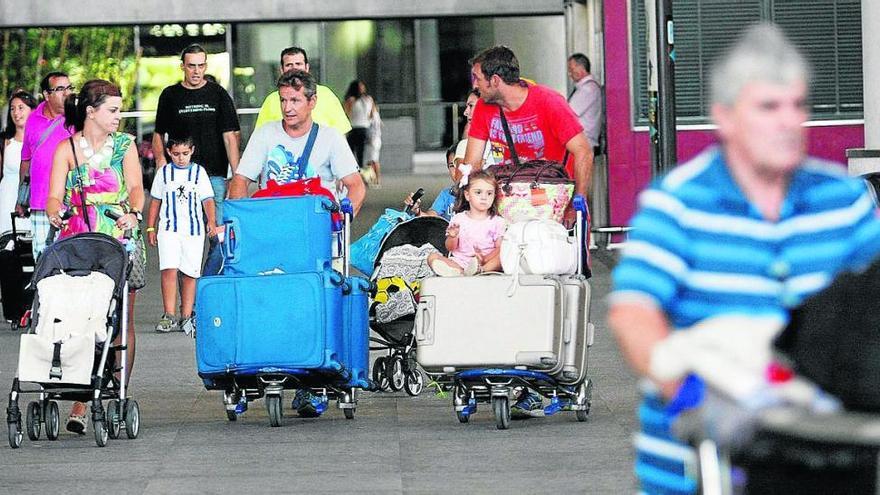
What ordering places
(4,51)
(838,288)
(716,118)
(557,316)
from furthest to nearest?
(4,51) → (557,316) → (716,118) → (838,288)

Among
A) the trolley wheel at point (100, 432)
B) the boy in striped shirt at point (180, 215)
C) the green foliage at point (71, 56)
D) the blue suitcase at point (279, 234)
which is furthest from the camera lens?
the green foliage at point (71, 56)

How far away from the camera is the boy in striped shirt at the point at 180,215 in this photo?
1278cm

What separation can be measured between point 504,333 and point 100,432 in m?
1.88

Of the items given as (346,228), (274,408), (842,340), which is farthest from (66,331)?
(842,340)

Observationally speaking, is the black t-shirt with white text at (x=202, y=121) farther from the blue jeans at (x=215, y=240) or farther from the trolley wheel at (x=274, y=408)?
the trolley wheel at (x=274, y=408)

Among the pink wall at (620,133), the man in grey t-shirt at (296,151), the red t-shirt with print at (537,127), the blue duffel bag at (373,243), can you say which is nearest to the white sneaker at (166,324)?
the blue duffel bag at (373,243)

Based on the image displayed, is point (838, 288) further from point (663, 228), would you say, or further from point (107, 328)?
point (107, 328)

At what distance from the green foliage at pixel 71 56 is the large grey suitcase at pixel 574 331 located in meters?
26.0

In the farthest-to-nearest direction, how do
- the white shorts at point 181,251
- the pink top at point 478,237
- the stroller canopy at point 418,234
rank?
1. the white shorts at point 181,251
2. the stroller canopy at point 418,234
3. the pink top at point 478,237

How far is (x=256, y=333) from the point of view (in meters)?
8.86

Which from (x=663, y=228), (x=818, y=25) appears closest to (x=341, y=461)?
(x=663, y=228)

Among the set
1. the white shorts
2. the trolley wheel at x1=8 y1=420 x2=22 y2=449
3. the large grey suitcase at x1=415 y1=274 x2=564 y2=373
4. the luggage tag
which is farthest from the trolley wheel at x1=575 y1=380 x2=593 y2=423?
the white shorts

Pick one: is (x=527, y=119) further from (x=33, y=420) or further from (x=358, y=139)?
(x=358, y=139)

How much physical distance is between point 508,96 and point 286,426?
1.99 metres
